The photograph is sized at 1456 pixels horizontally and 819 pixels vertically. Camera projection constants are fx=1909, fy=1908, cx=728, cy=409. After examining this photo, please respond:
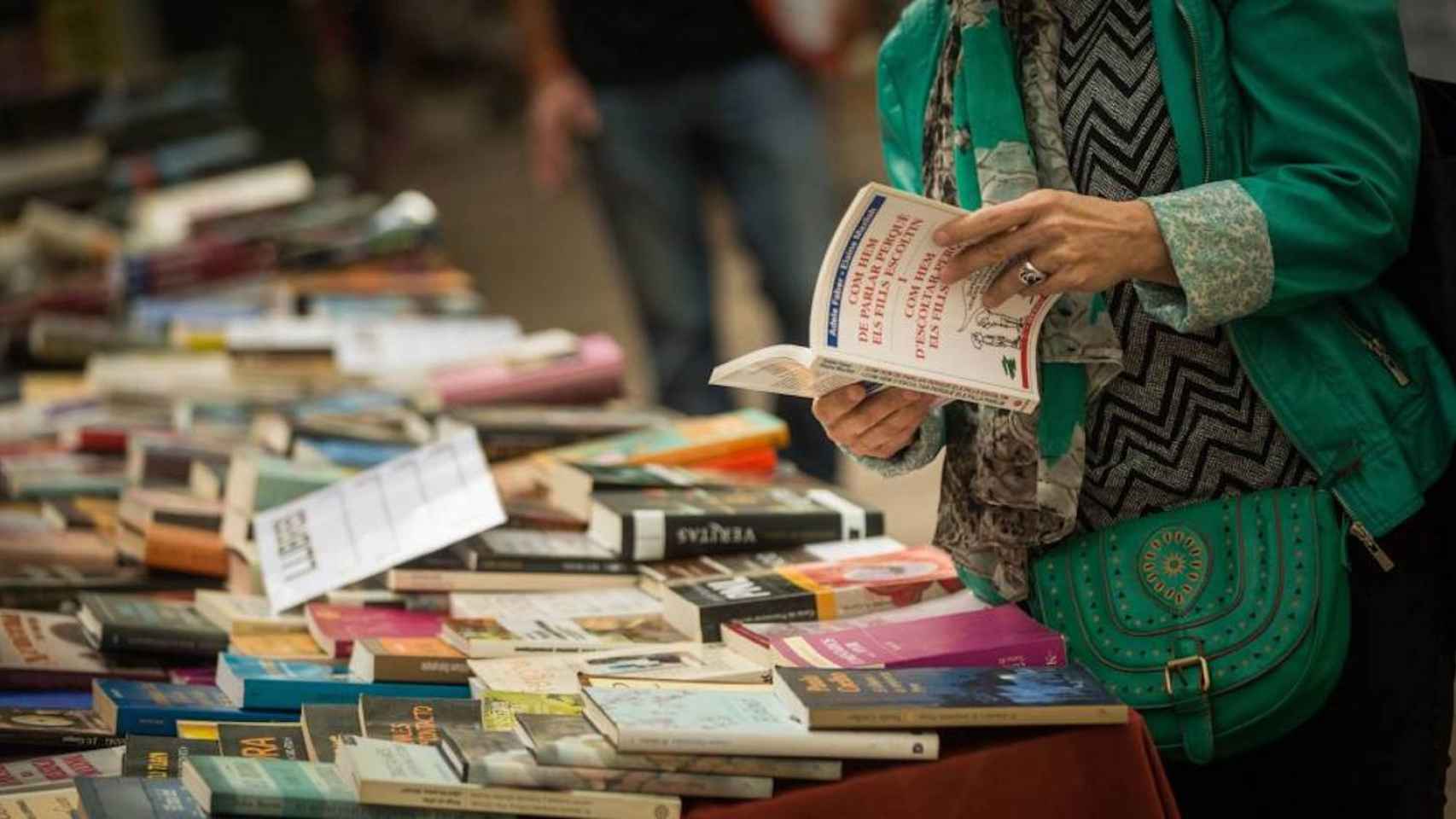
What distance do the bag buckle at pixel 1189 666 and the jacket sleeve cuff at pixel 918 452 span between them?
1.01 ft

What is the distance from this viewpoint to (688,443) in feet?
7.89

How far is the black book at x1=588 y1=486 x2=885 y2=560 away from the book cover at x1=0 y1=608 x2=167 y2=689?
0.51 meters

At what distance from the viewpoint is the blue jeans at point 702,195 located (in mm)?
3846

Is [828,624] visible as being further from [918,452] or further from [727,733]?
[727,733]

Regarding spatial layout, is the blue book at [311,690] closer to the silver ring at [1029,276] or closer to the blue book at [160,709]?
the blue book at [160,709]

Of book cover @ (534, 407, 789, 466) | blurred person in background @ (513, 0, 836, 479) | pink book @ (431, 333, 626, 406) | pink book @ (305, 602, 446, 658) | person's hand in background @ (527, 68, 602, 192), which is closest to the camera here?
pink book @ (305, 602, 446, 658)

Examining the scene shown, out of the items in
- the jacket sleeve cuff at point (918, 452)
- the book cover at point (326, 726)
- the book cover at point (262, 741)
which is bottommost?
the book cover at point (262, 741)

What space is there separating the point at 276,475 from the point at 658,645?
0.81 meters

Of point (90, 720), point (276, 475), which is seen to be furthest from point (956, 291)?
point (276, 475)

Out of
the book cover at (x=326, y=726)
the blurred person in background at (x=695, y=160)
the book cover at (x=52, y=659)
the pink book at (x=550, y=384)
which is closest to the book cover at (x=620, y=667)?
the book cover at (x=326, y=726)

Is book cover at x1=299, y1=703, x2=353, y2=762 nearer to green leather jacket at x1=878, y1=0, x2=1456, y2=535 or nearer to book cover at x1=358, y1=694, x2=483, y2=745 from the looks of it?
book cover at x1=358, y1=694, x2=483, y2=745

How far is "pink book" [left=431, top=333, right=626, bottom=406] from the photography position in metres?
2.94

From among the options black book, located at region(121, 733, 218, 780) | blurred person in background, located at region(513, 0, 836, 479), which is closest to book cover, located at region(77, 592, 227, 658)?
black book, located at region(121, 733, 218, 780)

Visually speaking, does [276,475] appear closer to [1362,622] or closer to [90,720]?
[90,720]
